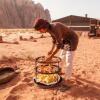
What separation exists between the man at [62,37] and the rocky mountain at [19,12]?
5098 cm

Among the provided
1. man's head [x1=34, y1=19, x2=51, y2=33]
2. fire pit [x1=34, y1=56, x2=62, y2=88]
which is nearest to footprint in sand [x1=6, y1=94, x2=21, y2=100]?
fire pit [x1=34, y1=56, x2=62, y2=88]

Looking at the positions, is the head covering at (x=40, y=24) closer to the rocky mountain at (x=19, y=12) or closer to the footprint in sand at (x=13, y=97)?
the footprint in sand at (x=13, y=97)

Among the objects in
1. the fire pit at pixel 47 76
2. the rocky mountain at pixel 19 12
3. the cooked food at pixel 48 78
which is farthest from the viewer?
the rocky mountain at pixel 19 12

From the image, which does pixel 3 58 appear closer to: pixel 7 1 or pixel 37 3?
pixel 7 1

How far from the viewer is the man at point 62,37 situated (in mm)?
4977

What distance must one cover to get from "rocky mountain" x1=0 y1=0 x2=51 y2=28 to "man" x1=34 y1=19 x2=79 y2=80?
51.0 meters

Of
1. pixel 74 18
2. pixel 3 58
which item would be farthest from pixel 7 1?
pixel 3 58

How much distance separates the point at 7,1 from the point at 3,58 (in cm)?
5365

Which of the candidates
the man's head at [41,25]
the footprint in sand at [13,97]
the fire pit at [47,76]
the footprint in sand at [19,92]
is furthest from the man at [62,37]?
the footprint in sand at [13,97]

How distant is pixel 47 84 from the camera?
553 centimetres

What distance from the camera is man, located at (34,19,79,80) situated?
4.98 metres

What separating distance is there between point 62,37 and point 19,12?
5638 centimetres

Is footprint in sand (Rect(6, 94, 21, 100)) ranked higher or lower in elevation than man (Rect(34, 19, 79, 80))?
lower

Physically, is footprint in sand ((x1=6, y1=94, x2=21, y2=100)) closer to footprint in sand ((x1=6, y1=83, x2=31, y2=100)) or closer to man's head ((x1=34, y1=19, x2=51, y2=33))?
footprint in sand ((x1=6, y1=83, x2=31, y2=100))
